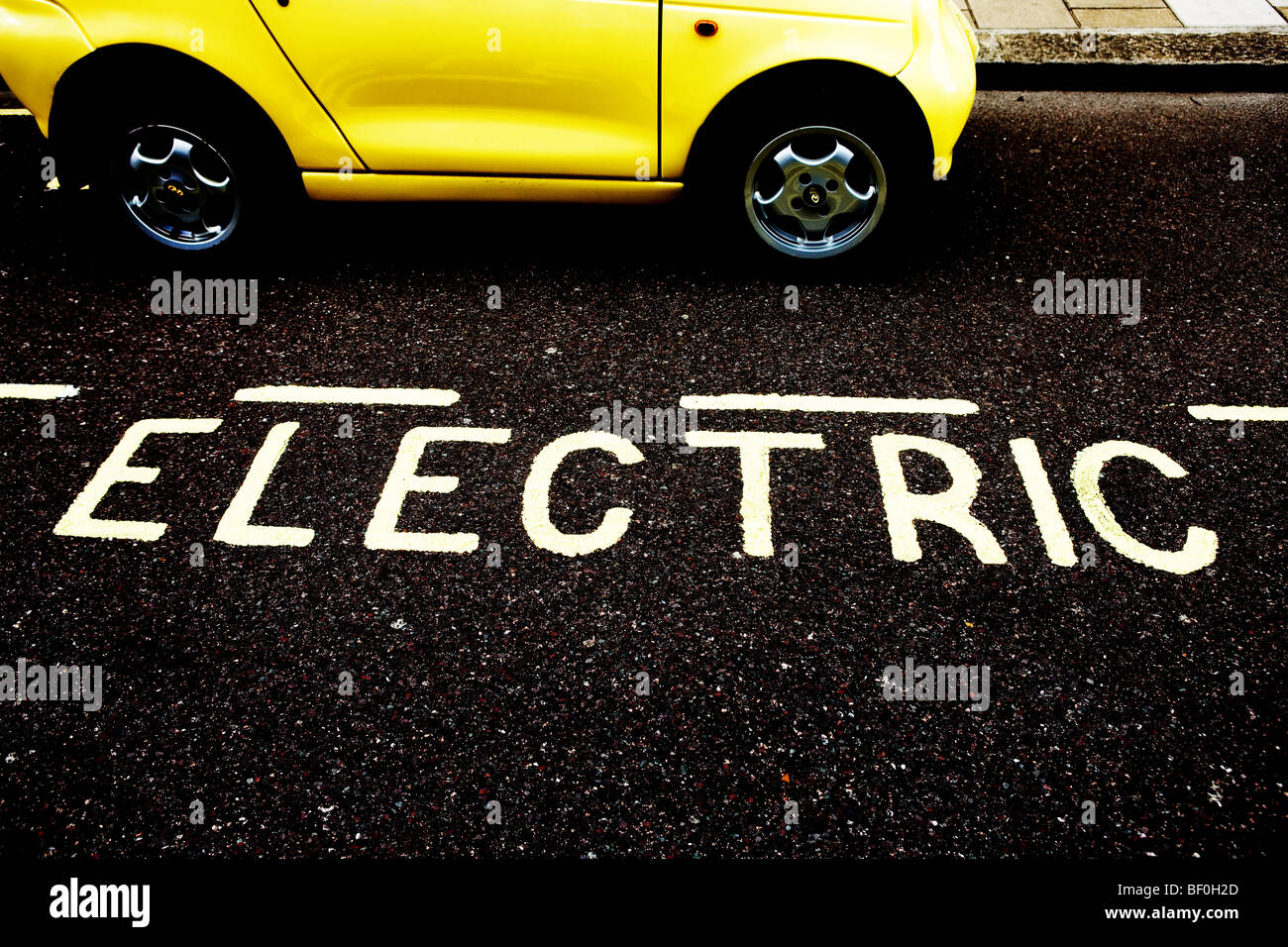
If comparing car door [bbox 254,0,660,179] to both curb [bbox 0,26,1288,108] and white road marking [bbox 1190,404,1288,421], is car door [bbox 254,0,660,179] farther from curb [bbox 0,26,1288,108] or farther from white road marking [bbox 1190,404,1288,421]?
curb [bbox 0,26,1288,108]

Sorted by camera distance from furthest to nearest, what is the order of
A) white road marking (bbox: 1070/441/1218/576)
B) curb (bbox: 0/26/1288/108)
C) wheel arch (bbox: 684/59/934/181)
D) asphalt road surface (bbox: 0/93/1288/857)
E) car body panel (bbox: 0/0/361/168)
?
curb (bbox: 0/26/1288/108) → wheel arch (bbox: 684/59/934/181) → car body panel (bbox: 0/0/361/168) → white road marking (bbox: 1070/441/1218/576) → asphalt road surface (bbox: 0/93/1288/857)

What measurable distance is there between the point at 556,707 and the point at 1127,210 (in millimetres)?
3907

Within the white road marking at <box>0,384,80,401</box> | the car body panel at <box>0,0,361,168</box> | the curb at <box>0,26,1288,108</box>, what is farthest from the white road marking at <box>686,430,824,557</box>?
Result: the curb at <box>0,26,1288,108</box>

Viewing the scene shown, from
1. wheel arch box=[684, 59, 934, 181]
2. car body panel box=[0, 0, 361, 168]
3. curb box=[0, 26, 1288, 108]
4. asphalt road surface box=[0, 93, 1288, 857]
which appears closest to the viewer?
asphalt road surface box=[0, 93, 1288, 857]

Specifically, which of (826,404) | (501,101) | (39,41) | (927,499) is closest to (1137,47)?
(826,404)

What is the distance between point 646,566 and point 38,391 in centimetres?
239

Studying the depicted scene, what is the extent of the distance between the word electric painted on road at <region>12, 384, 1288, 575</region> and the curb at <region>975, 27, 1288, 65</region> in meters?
3.50

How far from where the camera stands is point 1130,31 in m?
6.32

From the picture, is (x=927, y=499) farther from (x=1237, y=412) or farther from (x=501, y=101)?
(x=501, y=101)

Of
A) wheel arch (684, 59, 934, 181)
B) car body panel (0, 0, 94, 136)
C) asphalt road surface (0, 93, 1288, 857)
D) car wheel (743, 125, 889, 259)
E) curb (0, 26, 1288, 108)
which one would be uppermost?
curb (0, 26, 1288, 108)

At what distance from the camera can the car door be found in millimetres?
3604

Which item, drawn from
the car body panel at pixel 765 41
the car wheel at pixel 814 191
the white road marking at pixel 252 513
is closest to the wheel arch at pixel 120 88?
the white road marking at pixel 252 513

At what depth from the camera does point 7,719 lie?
2424mm
